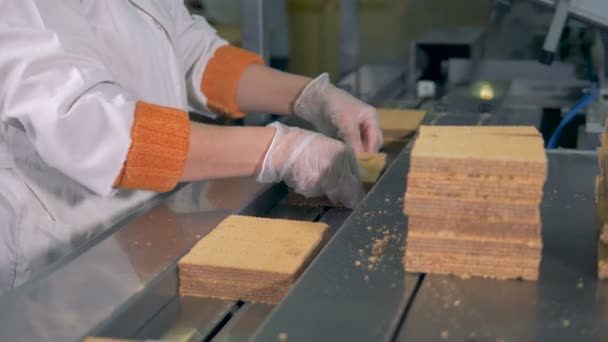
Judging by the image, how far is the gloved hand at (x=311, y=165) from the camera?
153cm

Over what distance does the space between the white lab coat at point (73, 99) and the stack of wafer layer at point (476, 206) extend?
58 centimetres

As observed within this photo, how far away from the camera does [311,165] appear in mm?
1534

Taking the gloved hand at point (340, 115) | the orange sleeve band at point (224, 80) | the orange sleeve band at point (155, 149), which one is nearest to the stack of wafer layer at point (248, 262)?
the orange sleeve band at point (155, 149)

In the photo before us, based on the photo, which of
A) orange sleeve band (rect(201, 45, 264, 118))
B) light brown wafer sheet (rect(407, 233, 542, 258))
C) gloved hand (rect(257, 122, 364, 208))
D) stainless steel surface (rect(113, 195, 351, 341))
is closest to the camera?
light brown wafer sheet (rect(407, 233, 542, 258))

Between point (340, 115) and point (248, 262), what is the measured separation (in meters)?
0.73

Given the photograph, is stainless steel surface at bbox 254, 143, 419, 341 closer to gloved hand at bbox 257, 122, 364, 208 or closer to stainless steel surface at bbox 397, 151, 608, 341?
stainless steel surface at bbox 397, 151, 608, 341

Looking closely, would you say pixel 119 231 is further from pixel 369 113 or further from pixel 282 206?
pixel 369 113

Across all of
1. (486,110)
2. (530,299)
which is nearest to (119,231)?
(530,299)

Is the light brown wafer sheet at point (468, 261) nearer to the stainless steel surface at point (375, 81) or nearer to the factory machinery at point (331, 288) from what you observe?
the factory machinery at point (331, 288)

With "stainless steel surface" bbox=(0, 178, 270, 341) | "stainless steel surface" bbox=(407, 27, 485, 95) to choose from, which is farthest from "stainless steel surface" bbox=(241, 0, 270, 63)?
"stainless steel surface" bbox=(0, 178, 270, 341)

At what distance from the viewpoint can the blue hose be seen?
224 centimetres

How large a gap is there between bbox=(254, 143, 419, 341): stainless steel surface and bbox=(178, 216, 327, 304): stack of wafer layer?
0.25 feet

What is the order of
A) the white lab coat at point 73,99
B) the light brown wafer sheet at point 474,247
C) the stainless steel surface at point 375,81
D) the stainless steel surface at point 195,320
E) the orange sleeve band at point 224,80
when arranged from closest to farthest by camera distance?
the light brown wafer sheet at point 474,247 < the stainless steel surface at point 195,320 < the white lab coat at point 73,99 < the orange sleeve band at point 224,80 < the stainless steel surface at point 375,81

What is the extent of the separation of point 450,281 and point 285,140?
1.92 ft
